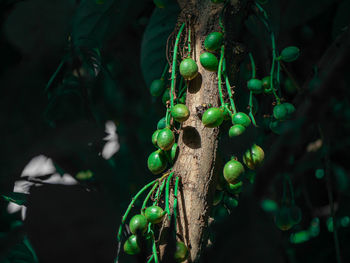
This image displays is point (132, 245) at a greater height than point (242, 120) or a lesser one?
lesser

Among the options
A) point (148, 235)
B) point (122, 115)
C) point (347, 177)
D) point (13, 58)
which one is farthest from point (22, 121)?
point (347, 177)

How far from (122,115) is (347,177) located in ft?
4.19

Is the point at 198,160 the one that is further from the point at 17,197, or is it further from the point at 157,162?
the point at 17,197

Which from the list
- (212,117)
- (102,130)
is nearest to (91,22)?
(102,130)

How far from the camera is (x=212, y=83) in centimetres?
87

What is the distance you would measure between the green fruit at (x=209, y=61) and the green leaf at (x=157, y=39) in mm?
398

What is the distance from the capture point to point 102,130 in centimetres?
149

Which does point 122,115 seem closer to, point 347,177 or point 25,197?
point 25,197

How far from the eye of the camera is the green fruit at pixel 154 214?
0.78 m

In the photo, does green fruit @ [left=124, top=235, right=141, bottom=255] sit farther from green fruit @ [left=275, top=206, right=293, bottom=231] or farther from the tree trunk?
green fruit @ [left=275, top=206, right=293, bottom=231]

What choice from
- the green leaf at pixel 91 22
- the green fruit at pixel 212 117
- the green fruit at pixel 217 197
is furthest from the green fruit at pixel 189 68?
the green leaf at pixel 91 22

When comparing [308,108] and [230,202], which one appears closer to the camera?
[230,202]

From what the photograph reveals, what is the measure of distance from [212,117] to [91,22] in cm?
74

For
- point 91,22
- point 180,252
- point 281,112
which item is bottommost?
point 180,252
